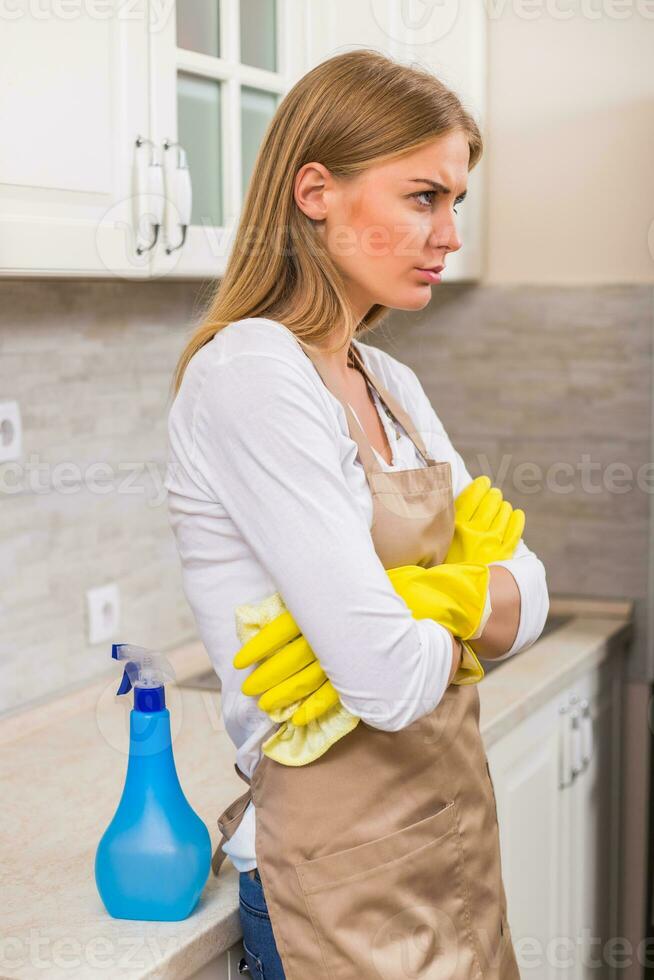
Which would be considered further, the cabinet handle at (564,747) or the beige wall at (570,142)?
the beige wall at (570,142)

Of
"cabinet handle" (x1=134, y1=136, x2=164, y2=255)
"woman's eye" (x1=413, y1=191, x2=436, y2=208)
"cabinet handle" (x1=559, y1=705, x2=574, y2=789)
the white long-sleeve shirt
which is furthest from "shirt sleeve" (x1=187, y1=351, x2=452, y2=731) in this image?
"cabinet handle" (x1=559, y1=705, x2=574, y2=789)

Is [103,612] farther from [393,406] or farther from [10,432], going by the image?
[393,406]

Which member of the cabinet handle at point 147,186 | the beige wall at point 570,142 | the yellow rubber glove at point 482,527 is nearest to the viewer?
the yellow rubber glove at point 482,527

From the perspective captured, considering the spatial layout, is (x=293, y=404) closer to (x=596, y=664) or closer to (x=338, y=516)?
(x=338, y=516)

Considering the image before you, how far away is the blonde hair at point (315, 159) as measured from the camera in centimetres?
105

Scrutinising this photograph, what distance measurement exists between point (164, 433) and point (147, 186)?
25.5 inches

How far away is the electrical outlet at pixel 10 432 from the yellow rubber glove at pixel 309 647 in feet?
2.51

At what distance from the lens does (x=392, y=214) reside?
3.47ft

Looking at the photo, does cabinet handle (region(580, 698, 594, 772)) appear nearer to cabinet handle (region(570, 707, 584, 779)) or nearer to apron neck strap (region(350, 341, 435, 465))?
cabinet handle (region(570, 707, 584, 779))

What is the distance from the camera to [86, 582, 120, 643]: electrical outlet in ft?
6.07

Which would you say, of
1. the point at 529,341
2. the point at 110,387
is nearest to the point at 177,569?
the point at 110,387

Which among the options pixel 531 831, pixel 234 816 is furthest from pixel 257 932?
pixel 531 831

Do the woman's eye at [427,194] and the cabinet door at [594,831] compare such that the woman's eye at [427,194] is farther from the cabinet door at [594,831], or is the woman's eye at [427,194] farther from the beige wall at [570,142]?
the beige wall at [570,142]

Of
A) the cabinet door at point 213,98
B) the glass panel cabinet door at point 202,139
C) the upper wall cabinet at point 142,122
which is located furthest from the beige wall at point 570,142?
the glass panel cabinet door at point 202,139
